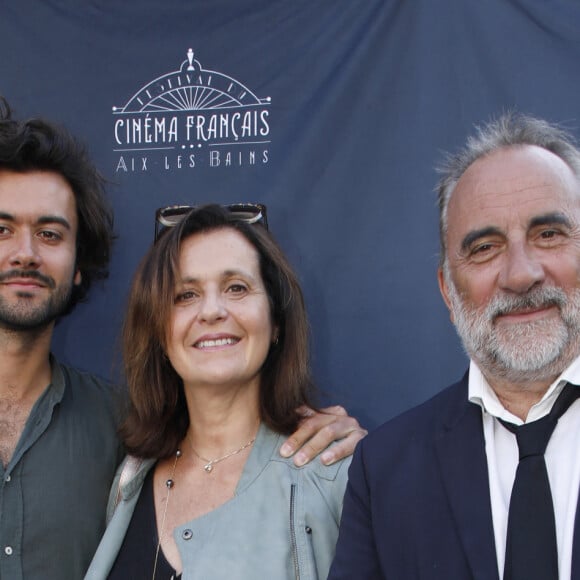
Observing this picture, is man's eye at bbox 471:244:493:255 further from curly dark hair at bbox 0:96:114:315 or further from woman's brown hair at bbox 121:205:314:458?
curly dark hair at bbox 0:96:114:315

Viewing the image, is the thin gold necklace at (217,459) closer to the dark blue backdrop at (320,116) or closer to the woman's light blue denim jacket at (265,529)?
the woman's light blue denim jacket at (265,529)

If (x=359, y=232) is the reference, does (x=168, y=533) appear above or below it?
below

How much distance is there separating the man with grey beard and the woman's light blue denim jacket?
0.17 meters

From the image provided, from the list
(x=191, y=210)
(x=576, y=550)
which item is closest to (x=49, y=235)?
(x=191, y=210)

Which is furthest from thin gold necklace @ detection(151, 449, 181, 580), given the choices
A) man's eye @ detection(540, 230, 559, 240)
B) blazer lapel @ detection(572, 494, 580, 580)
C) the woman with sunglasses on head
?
man's eye @ detection(540, 230, 559, 240)

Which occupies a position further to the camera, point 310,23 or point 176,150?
point 176,150

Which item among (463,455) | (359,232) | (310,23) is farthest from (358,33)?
(463,455)

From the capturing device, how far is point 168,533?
6.81 feet

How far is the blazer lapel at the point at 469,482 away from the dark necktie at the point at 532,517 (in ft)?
0.16

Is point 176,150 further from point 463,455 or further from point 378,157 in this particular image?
point 463,455

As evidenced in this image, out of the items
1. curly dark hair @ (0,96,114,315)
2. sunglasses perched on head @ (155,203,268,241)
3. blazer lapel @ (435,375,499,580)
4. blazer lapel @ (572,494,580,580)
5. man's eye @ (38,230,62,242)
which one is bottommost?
blazer lapel @ (572,494,580,580)

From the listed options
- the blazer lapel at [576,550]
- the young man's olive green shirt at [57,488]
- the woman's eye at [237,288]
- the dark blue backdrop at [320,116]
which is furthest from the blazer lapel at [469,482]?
the young man's olive green shirt at [57,488]

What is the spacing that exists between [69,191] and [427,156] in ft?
3.75

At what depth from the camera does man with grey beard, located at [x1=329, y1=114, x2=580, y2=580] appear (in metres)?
1.56
